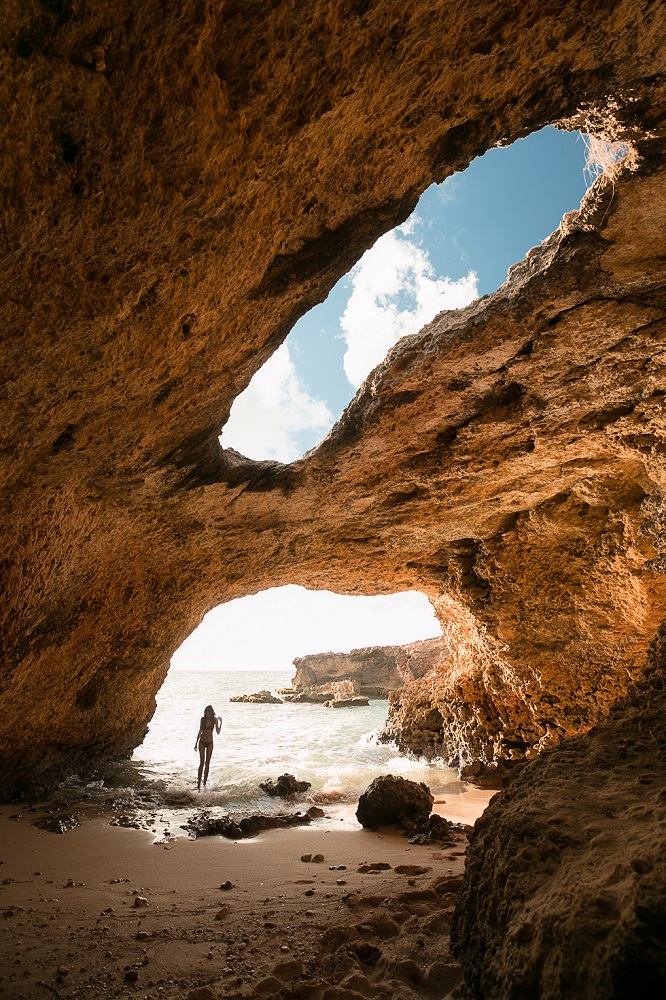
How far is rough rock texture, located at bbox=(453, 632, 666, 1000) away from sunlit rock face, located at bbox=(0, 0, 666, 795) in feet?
11.0

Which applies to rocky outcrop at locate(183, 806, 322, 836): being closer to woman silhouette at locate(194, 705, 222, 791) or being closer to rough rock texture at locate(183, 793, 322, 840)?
rough rock texture at locate(183, 793, 322, 840)

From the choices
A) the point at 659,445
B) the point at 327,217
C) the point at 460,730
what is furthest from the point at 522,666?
the point at 327,217

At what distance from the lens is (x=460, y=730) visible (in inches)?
410

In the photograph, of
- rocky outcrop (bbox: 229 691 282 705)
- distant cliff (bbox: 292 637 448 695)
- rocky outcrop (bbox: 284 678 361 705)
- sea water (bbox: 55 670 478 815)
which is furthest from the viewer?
distant cliff (bbox: 292 637 448 695)

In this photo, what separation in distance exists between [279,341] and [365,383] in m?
1.57

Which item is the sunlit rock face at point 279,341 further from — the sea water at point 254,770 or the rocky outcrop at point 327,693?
the rocky outcrop at point 327,693

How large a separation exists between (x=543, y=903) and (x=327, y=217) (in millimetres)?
3819

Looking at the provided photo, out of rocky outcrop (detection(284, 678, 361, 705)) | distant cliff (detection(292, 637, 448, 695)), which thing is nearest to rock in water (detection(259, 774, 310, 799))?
rocky outcrop (detection(284, 678, 361, 705))

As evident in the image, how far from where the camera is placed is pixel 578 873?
1530mm

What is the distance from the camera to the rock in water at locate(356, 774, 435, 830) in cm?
541

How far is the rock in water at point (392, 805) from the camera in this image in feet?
17.7

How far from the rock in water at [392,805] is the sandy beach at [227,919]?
718 mm

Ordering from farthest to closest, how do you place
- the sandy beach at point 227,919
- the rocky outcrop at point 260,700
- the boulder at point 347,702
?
the rocky outcrop at point 260,700 < the boulder at point 347,702 < the sandy beach at point 227,919

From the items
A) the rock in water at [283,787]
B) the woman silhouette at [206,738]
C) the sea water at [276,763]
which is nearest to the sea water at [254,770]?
the sea water at [276,763]
